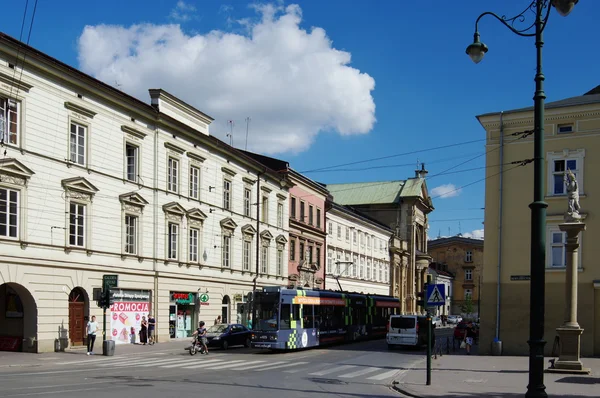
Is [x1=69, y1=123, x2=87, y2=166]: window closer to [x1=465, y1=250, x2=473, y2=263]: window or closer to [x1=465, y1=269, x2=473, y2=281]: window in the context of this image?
[x1=465, y1=269, x2=473, y2=281]: window

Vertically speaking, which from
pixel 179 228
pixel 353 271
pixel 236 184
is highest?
pixel 236 184

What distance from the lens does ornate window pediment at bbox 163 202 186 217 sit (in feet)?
129

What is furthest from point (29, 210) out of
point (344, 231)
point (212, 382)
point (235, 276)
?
point (344, 231)

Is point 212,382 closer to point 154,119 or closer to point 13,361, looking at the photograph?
point 13,361

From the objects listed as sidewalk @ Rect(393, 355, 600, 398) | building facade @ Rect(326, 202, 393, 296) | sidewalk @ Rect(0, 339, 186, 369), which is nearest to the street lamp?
sidewalk @ Rect(393, 355, 600, 398)

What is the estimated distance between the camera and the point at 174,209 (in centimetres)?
4009

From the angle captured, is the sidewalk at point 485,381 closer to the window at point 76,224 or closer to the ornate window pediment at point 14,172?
the window at point 76,224

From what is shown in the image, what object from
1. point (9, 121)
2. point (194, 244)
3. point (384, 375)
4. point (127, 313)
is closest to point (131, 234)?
point (127, 313)

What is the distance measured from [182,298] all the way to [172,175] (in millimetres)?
7283

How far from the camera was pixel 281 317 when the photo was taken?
32.6 m

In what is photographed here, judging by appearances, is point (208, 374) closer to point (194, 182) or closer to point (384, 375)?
point (384, 375)

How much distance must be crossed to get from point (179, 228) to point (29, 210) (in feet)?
41.5

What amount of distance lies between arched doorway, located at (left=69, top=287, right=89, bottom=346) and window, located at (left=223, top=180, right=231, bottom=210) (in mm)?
15257

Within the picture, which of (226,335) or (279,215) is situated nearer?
(226,335)
